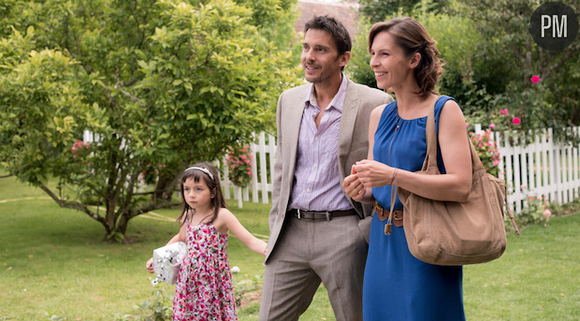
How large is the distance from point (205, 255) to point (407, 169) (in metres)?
1.87

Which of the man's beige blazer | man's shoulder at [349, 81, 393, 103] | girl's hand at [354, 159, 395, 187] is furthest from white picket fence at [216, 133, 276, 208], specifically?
girl's hand at [354, 159, 395, 187]

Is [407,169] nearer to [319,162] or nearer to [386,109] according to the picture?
[386,109]

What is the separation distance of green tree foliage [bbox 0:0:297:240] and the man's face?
3.73 metres

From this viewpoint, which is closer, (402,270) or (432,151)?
(432,151)

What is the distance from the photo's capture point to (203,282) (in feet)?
12.7

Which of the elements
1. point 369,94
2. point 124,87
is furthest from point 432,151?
point 124,87

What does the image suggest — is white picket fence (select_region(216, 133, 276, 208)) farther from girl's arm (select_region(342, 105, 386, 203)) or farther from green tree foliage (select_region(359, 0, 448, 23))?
green tree foliage (select_region(359, 0, 448, 23))

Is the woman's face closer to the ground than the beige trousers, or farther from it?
farther from it

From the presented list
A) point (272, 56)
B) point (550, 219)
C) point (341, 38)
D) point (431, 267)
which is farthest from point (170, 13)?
point (550, 219)

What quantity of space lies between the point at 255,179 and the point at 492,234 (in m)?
9.27

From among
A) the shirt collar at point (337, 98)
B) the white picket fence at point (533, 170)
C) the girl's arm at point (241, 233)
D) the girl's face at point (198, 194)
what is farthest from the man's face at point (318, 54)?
the white picket fence at point (533, 170)

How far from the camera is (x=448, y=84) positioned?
10664mm

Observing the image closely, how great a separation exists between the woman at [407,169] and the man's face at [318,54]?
1.54ft

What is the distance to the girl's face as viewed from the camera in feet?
12.9
